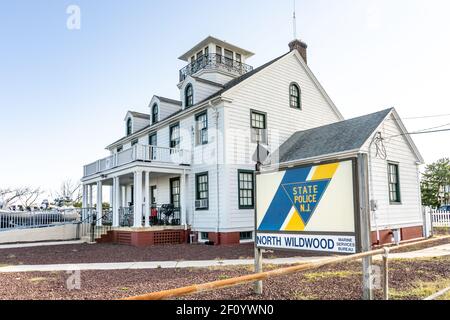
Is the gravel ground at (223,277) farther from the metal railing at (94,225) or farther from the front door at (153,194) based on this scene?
the front door at (153,194)

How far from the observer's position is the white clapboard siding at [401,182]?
49.9 ft

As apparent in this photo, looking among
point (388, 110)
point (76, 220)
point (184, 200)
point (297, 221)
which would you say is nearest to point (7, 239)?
point (76, 220)

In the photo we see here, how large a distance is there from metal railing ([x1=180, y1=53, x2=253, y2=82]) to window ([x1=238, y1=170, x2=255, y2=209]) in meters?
7.82

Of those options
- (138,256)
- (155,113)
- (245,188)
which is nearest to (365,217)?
(138,256)

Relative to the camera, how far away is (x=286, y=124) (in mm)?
19281

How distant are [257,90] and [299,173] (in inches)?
489

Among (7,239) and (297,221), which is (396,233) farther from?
(7,239)

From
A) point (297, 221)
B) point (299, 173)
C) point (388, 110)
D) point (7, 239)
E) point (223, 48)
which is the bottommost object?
point (7, 239)

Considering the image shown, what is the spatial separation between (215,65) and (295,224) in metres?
17.1

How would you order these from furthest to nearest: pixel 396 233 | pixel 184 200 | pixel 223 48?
pixel 223 48 < pixel 184 200 < pixel 396 233

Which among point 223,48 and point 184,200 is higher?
point 223,48

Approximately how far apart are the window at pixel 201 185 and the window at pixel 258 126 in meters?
3.00

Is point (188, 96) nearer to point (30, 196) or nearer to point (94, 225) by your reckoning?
point (94, 225)

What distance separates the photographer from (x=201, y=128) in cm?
1792
